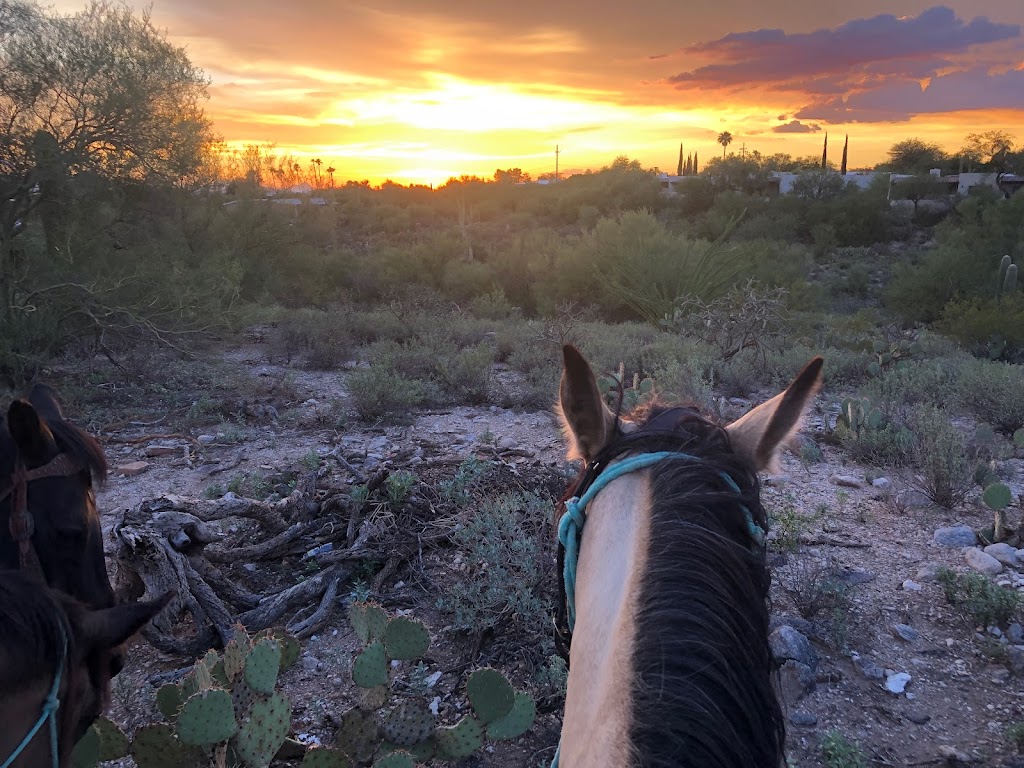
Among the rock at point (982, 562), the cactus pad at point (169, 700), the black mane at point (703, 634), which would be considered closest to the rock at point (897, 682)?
the rock at point (982, 562)

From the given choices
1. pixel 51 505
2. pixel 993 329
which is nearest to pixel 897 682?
pixel 51 505

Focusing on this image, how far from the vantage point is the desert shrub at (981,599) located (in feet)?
12.2

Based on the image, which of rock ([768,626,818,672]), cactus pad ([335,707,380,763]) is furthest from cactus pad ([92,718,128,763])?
rock ([768,626,818,672])

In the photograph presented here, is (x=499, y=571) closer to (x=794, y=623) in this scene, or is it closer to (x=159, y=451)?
(x=794, y=623)

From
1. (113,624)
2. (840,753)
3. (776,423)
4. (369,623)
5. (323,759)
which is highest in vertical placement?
(776,423)

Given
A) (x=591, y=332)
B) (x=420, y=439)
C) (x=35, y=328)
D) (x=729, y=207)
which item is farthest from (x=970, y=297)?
(x=729, y=207)

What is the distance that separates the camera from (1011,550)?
4.50m

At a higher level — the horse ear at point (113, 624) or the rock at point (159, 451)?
the horse ear at point (113, 624)

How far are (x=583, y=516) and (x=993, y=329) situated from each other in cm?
1374

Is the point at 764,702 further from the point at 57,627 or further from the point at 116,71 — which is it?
the point at 116,71

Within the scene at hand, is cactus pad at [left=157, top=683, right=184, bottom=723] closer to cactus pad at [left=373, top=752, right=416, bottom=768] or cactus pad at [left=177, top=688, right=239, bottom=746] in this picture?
cactus pad at [left=177, top=688, right=239, bottom=746]

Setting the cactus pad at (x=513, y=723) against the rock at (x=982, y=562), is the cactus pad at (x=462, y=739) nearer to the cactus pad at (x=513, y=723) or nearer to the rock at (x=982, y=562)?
the cactus pad at (x=513, y=723)

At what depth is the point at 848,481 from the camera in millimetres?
5965

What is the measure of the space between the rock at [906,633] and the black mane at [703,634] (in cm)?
314
